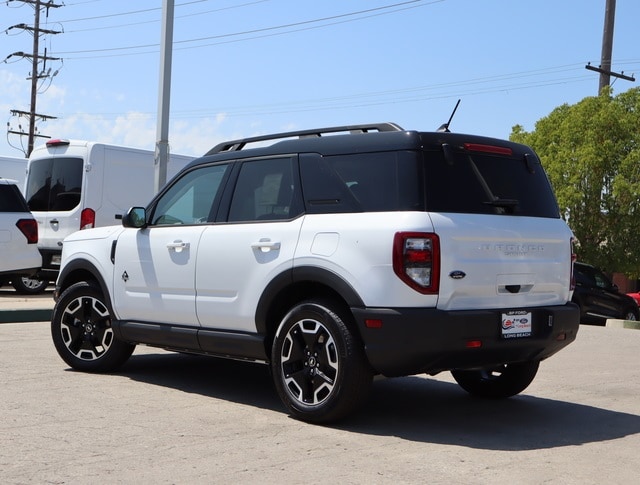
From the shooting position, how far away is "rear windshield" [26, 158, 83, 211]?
18.1m

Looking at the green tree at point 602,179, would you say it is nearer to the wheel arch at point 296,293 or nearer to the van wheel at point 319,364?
the wheel arch at point 296,293

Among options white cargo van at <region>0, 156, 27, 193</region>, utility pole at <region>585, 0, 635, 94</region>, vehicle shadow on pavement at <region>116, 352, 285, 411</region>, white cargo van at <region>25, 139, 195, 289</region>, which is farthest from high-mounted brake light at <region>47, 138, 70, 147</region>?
utility pole at <region>585, 0, 635, 94</region>

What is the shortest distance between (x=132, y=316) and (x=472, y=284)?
125 inches

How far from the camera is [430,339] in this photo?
6.10 meters

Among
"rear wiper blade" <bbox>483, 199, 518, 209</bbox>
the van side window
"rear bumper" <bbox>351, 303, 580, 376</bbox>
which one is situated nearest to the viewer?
"rear bumper" <bbox>351, 303, 580, 376</bbox>

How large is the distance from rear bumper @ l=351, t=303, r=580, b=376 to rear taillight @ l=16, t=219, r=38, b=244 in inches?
440

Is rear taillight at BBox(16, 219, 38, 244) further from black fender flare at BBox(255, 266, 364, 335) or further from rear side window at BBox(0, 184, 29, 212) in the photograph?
black fender flare at BBox(255, 266, 364, 335)

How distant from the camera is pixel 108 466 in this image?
17.2ft

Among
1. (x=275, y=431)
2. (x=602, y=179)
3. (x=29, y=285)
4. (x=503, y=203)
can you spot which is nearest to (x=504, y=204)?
(x=503, y=203)

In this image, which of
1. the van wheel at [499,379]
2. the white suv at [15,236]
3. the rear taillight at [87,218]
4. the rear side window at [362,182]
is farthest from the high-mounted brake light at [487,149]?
the rear taillight at [87,218]

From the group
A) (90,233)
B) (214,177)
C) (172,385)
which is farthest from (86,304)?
(214,177)

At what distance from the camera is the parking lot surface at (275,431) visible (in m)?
5.25

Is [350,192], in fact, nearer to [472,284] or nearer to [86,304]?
[472,284]

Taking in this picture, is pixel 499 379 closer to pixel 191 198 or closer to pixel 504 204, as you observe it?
pixel 504 204
